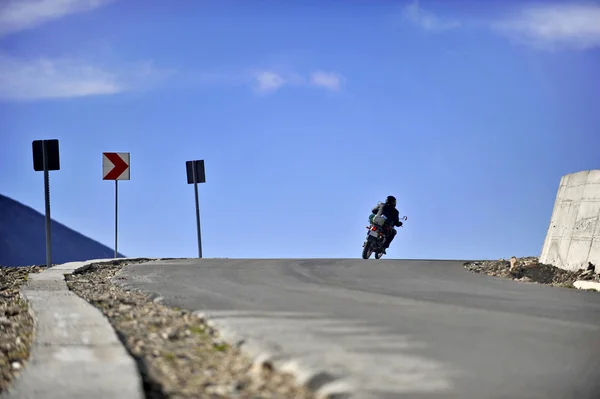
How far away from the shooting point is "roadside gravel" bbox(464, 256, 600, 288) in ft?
52.2

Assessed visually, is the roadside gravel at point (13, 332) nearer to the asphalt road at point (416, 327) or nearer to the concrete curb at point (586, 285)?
the asphalt road at point (416, 327)

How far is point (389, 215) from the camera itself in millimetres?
24891

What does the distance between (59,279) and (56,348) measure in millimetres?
7809

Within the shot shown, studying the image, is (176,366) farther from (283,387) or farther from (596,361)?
(596,361)

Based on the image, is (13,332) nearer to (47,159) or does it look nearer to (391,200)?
(47,159)

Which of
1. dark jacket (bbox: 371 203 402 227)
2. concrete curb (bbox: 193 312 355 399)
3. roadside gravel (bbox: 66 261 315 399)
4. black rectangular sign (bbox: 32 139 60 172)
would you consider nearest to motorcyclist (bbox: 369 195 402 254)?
dark jacket (bbox: 371 203 402 227)

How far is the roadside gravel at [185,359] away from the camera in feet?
17.4

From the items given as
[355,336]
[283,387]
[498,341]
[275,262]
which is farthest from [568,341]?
[275,262]

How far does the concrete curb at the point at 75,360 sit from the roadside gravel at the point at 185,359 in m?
0.14

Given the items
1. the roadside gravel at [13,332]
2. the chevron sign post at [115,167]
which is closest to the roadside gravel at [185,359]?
the roadside gravel at [13,332]

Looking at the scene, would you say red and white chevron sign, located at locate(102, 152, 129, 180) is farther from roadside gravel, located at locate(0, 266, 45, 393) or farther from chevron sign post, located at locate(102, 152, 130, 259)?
roadside gravel, located at locate(0, 266, 45, 393)

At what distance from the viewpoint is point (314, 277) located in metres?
14.7

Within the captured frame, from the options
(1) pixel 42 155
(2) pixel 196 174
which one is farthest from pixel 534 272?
(2) pixel 196 174

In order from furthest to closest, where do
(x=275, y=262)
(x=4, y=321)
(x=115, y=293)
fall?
(x=275, y=262) → (x=115, y=293) → (x=4, y=321)
